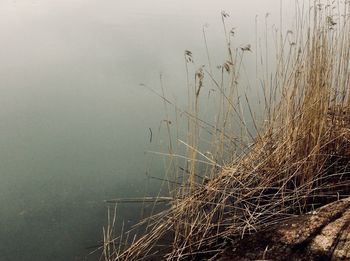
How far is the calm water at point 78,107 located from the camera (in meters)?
2.15

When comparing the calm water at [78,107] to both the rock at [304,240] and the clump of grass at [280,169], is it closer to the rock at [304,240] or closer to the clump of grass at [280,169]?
the clump of grass at [280,169]

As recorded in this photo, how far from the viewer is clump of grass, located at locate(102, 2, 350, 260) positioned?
182cm

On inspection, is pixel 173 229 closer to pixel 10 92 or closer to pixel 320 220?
pixel 320 220

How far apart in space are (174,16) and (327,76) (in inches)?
183

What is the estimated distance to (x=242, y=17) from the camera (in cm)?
611

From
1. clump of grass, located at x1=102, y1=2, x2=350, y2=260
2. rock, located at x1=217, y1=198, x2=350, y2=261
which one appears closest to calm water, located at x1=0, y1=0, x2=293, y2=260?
clump of grass, located at x1=102, y1=2, x2=350, y2=260

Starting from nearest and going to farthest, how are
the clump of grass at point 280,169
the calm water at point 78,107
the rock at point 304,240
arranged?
the rock at point 304,240
the clump of grass at point 280,169
the calm water at point 78,107

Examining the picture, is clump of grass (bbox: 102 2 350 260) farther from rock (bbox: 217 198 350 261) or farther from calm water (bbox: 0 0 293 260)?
calm water (bbox: 0 0 293 260)

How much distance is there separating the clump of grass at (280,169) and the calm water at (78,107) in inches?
14.7

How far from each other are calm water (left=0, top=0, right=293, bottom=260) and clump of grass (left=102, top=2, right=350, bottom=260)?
0.37 meters

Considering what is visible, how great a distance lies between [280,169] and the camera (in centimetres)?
200

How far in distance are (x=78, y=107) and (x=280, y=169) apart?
76.8 inches

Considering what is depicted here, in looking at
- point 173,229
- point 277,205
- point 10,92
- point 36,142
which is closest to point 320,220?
point 277,205

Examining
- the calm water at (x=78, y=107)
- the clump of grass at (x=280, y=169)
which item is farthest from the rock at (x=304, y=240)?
the calm water at (x=78, y=107)
